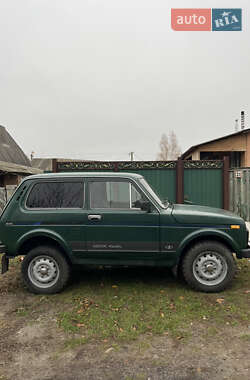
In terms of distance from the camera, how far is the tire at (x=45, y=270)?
4285mm

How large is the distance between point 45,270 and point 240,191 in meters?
8.14

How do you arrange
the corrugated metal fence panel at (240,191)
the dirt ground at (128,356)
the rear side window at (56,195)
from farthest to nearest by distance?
the corrugated metal fence panel at (240,191) → the rear side window at (56,195) → the dirt ground at (128,356)

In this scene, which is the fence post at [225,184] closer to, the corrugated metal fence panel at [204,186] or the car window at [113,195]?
the corrugated metal fence panel at [204,186]

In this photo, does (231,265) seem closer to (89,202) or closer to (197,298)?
(197,298)

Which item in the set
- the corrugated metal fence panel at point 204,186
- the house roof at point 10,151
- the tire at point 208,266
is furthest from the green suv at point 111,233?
the house roof at point 10,151

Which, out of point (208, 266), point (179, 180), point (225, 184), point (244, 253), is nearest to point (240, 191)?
point (225, 184)

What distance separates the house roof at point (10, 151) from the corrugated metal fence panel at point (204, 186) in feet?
66.4

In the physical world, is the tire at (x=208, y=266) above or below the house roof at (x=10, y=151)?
below

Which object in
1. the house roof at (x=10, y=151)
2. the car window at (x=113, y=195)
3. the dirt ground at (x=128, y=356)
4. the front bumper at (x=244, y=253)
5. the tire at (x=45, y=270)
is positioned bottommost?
the dirt ground at (x=128, y=356)

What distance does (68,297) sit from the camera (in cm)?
420

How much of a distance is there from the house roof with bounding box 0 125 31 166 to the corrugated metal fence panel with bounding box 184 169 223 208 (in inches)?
796

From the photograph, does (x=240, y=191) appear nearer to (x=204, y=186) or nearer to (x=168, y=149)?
(x=204, y=186)

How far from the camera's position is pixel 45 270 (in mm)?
4305

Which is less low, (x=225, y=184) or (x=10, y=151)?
(x=10, y=151)
